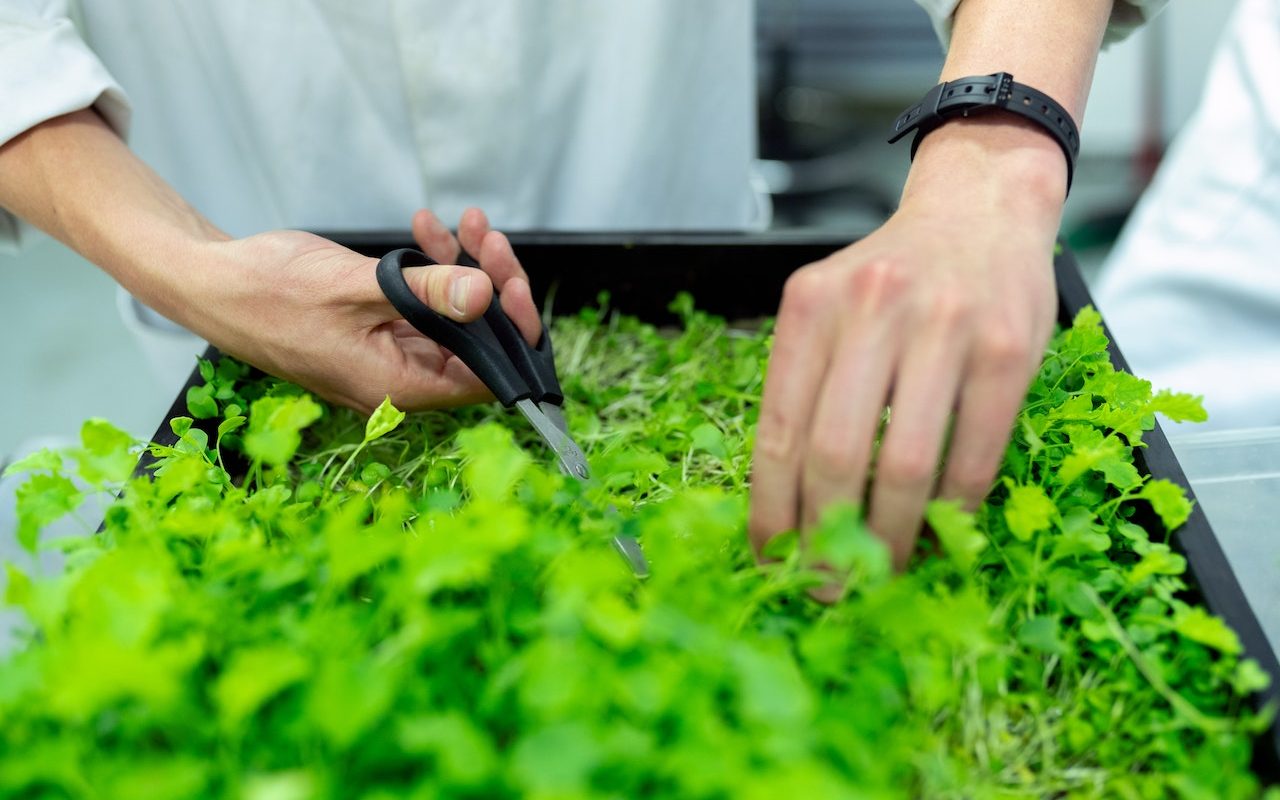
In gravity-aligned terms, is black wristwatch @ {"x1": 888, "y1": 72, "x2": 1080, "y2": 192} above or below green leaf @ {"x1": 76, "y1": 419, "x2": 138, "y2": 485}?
above

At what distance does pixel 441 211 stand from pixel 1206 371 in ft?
2.66

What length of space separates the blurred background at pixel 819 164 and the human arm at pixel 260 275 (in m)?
1.27

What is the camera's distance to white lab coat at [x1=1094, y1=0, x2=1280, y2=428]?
3.40ft

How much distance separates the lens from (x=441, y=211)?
0.96 metres

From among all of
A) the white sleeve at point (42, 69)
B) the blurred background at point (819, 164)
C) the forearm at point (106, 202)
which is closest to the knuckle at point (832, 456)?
the forearm at point (106, 202)

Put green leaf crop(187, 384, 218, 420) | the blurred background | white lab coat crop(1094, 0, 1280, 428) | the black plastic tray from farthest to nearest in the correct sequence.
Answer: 1. the blurred background
2. white lab coat crop(1094, 0, 1280, 428)
3. the black plastic tray
4. green leaf crop(187, 384, 218, 420)

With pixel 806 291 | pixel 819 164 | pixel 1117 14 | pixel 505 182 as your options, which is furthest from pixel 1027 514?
pixel 819 164

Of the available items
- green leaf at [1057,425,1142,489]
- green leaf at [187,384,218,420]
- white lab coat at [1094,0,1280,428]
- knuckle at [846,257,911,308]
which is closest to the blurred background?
white lab coat at [1094,0,1280,428]

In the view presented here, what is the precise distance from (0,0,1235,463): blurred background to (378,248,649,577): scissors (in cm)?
150

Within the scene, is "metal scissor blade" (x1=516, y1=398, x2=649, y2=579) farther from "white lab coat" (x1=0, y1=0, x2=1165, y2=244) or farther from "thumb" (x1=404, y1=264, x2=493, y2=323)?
"white lab coat" (x1=0, y1=0, x2=1165, y2=244)

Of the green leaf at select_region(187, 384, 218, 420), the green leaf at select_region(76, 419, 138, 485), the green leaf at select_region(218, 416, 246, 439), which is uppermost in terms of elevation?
the green leaf at select_region(76, 419, 138, 485)

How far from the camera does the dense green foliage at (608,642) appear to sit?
355 mm

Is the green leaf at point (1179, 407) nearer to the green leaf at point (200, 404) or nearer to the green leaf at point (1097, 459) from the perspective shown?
the green leaf at point (1097, 459)

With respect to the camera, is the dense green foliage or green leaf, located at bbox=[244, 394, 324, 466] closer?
the dense green foliage
